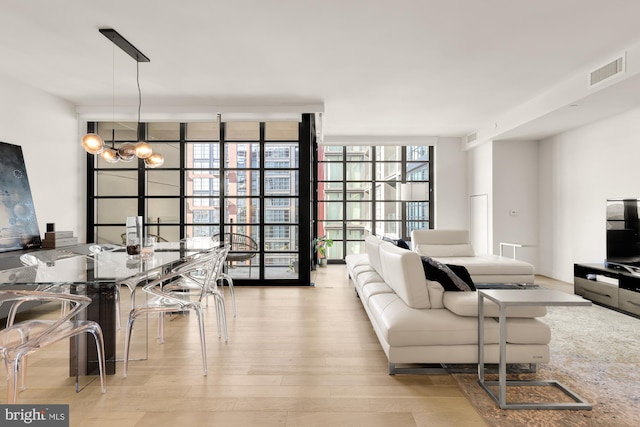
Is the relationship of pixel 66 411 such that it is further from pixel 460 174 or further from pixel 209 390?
pixel 460 174

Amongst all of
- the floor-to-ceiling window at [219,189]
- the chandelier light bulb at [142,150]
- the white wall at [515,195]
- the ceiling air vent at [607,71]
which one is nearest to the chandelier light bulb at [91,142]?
the chandelier light bulb at [142,150]

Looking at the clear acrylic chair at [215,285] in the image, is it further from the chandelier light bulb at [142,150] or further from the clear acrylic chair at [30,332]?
the chandelier light bulb at [142,150]

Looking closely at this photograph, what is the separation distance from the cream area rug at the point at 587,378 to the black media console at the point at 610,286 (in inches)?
12.3

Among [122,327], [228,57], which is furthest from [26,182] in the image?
[228,57]

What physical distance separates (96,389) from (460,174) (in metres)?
7.34

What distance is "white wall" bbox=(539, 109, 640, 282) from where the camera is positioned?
5.00m

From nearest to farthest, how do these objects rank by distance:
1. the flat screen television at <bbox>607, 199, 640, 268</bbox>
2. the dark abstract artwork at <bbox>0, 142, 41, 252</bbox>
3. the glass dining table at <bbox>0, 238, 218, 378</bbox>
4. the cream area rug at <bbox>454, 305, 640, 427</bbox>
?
the cream area rug at <bbox>454, 305, 640, 427</bbox>, the glass dining table at <bbox>0, 238, 218, 378</bbox>, the dark abstract artwork at <bbox>0, 142, 41, 252</bbox>, the flat screen television at <bbox>607, 199, 640, 268</bbox>

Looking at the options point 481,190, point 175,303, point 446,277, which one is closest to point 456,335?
point 446,277

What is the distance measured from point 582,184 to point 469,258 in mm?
2065

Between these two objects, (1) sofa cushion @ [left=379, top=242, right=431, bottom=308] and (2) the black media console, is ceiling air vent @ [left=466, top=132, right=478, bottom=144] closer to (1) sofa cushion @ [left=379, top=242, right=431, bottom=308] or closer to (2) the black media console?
(2) the black media console

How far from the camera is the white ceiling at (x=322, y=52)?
3.08 metres

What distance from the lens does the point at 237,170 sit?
6148 mm

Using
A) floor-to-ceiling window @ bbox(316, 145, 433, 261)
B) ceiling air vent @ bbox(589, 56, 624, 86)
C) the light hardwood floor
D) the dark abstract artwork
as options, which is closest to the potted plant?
floor-to-ceiling window @ bbox(316, 145, 433, 261)

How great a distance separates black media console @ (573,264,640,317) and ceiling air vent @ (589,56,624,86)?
2.16 m
